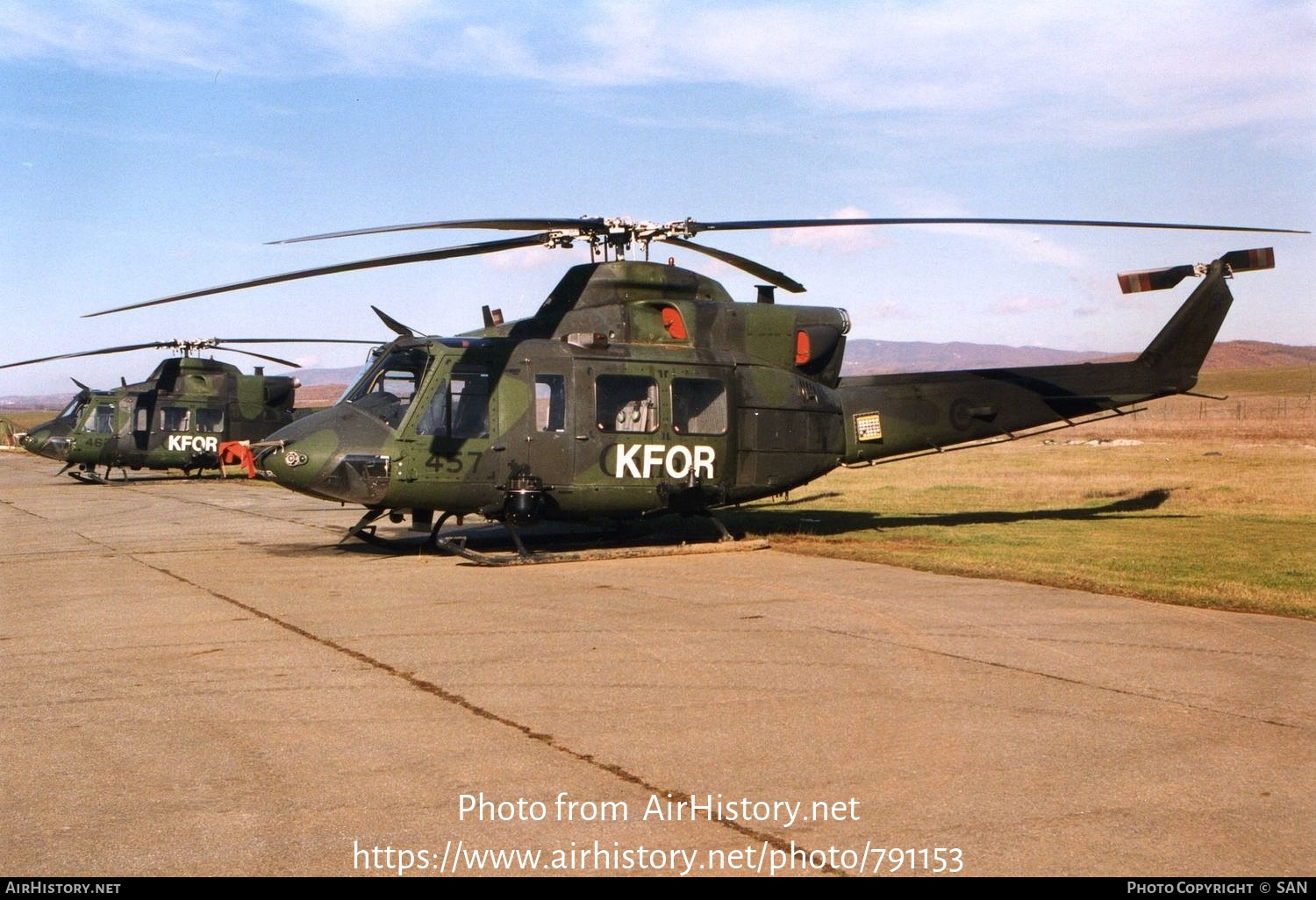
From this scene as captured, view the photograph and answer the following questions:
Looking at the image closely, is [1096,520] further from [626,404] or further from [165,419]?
[165,419]

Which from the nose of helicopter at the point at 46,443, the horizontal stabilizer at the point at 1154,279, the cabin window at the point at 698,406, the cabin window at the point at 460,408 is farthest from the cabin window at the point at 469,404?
the nose of helicopter at the point at 46,443

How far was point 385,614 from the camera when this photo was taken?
9.51m

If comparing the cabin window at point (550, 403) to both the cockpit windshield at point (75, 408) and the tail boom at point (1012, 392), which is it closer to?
the tail boom at point (1012, 392)

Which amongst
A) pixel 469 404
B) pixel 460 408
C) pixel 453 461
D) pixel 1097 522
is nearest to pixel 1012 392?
pixel 1097 522

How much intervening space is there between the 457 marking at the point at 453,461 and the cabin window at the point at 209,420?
59.7 feet

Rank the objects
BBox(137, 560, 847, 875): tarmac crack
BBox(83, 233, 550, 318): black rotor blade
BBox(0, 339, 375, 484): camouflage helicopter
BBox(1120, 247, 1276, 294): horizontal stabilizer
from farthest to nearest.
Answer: BBox(0, 339, 375, 484): camouflage helicopter < BBox(1120, 247, 1276, 294): horizontal stabilizer < BBox(83, 233, 550, 318): black rotor blade < BBox(137, 560, 847, 875): tarmac crack

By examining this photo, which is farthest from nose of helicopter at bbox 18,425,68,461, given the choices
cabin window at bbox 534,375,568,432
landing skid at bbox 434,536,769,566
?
cabin window at bbox 534,375,568,432

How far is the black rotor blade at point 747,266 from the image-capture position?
13594mm

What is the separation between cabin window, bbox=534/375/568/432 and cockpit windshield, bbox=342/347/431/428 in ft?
4.22

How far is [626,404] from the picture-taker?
1373 cm

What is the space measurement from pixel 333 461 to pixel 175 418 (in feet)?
60.6

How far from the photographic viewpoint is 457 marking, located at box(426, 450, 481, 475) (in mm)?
13062

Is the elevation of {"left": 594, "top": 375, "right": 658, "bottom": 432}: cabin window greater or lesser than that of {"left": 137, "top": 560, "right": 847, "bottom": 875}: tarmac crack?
greater

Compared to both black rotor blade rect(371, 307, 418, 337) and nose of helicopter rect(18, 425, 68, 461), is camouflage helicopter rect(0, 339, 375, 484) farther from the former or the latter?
black rotor blade rect(371, 307, 418, 337)
